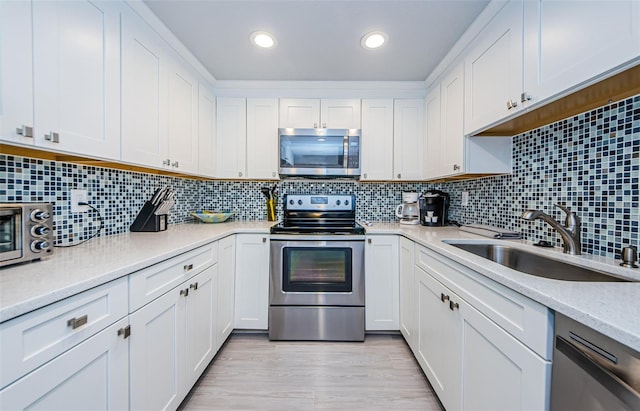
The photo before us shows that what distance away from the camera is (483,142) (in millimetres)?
1805

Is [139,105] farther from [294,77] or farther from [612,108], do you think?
[612,108]

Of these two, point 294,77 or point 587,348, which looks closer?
point 587,348

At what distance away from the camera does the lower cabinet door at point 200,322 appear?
146 centimetres

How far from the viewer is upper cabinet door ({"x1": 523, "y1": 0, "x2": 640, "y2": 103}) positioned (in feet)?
2.64

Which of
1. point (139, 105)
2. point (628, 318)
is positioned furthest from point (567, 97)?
point (139, 105)

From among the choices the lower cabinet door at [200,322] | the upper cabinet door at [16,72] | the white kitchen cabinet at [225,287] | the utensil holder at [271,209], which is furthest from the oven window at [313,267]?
the upper cabinet door at [16,72]

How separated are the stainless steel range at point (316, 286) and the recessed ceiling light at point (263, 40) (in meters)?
1.38

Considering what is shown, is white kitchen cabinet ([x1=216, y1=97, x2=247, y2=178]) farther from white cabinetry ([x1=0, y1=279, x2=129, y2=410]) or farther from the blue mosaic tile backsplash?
white cabinetry ([x1=0, y1=279, x2=129, y2=410])

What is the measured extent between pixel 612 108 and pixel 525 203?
0.66m

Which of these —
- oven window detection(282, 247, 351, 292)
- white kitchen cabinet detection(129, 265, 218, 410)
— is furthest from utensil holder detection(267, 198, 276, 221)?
white kitchen cabinet detection(129, 265, 218, 410)

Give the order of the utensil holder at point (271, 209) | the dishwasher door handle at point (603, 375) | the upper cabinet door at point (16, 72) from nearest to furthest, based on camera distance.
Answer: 1. the dishwasher door handle at point (603, 375)
2. the upper cabinet door at point (16, 72)
3. the utensil holder at point (271, 209)

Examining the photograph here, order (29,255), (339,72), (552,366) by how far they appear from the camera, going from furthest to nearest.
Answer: (339,72) < (29,255) < (552,366)

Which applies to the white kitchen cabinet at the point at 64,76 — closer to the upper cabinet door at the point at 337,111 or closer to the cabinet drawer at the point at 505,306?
the upper cabinet door at the point at 337,111

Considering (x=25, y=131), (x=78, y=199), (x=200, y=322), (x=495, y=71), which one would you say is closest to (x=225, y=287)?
(x=200, y=322)
